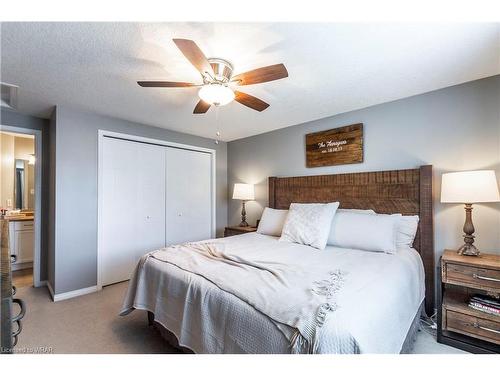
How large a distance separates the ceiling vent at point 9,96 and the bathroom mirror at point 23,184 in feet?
7.69

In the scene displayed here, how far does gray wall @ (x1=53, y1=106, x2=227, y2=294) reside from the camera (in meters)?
2.73

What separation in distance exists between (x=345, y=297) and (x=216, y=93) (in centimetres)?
155

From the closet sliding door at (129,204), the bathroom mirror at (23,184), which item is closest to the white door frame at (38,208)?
the closet sliding door at (129,204)

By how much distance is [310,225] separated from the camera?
2480 millimetres

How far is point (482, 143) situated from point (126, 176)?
13.1 ft

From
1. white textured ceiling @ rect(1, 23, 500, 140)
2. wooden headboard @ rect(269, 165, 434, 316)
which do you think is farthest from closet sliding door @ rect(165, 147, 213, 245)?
wooden headboard @ rect(269, 165, 434, 316)

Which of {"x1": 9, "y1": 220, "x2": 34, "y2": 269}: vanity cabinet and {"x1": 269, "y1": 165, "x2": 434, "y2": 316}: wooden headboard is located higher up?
{"x1": 269, "y1": 165, "x2": 434, "y2": 316}: wooden headboard

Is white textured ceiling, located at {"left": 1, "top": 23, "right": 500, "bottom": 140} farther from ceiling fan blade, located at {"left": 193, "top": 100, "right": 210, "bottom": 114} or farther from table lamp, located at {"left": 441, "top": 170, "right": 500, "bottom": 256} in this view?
table lamp, located at {"left": 441, "top": 170, "right": 500, "bottom": 256}

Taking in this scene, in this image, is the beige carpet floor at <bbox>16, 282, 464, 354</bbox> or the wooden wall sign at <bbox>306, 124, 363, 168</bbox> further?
the wooden wall sign at <bbox>306, 124, 363, 168</bbox>

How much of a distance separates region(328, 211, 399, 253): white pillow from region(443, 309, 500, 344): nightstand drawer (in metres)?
0.60

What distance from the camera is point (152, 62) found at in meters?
1.82

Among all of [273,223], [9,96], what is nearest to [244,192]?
Result: [273,223]

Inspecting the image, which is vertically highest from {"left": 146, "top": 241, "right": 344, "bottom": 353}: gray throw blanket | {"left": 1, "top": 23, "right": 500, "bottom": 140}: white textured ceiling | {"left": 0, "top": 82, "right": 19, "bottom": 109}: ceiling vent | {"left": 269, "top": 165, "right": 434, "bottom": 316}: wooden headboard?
{"left": 1, "top": 23, "right": 500, "bottom": 140}: white textured ceiling
